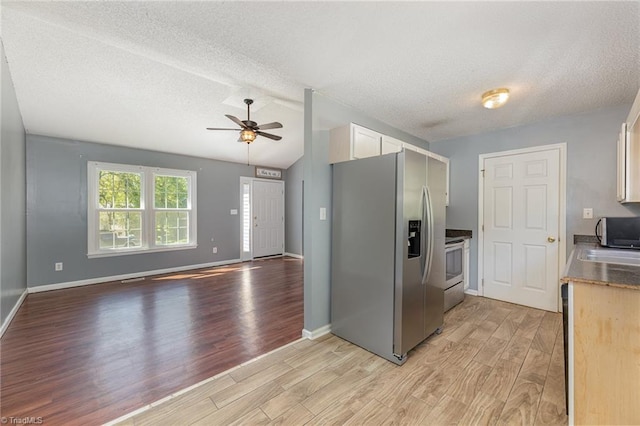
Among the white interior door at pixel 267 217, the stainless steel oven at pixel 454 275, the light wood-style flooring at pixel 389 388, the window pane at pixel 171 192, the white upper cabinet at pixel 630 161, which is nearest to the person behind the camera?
the light wood-style flooring at pixel 389 388

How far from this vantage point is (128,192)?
4789mm

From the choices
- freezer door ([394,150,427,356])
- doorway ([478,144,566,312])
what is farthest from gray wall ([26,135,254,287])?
doorway ([478,144,566,312])

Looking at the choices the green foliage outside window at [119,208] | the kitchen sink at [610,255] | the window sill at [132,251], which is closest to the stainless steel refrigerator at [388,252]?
the kitchen sink at [610,255]

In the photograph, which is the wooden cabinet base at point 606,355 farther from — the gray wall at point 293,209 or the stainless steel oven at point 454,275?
the gray wall at point 293,209

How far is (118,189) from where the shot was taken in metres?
4.69

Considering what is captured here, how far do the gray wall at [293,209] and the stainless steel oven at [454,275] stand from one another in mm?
4177

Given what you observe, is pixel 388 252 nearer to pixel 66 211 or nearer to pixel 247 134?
pixel 247 134

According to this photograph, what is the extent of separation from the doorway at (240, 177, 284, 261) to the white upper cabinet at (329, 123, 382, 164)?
4118 millimetres

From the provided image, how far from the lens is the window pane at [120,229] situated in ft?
14.9

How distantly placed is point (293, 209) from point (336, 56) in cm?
530

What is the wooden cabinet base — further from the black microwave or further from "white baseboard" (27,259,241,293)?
"white baseboard" (27,259,241,293)

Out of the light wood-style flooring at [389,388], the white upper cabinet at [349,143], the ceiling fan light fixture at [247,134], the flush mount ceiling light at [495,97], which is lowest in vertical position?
the light wood-style flooring at [389,388]

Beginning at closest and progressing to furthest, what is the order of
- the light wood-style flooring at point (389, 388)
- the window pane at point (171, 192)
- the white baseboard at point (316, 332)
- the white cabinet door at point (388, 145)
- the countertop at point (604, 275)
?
1. the countertop at point (604, 275)
2. the light wood-style flooring at point (389, 388)
3. the white baseboard at point (316, 332)
4. the white cabinet door at point (388, 145)
5. the window pane at point (171, 192)

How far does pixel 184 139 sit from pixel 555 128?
558 cm
